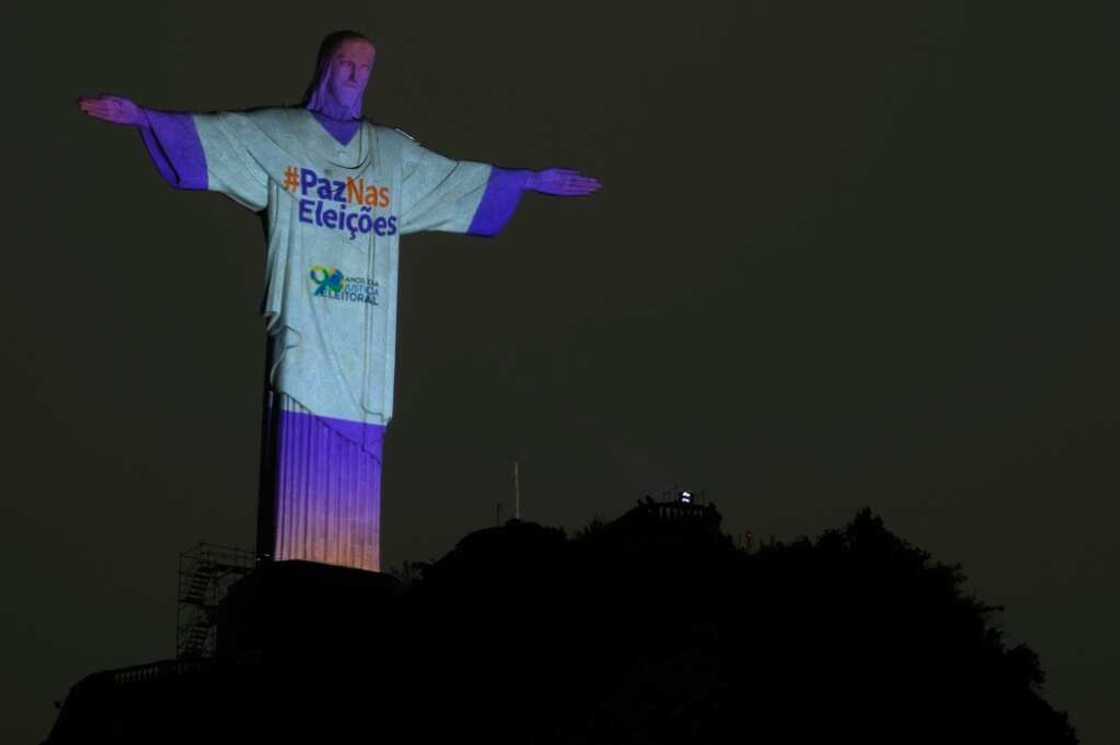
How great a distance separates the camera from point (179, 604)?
1738 inches

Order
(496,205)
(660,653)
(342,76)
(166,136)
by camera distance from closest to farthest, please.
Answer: (660,653)
(166,136)
(342,76)
(496,205)

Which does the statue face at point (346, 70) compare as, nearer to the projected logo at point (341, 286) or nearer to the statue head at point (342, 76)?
the statue head at point (342, 76)

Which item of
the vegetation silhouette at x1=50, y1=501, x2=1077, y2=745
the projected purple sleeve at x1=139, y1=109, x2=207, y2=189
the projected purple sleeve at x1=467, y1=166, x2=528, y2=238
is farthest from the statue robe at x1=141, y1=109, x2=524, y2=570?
the vegetation silhouette at x1=50, y1=501, x2=1077, y2=745

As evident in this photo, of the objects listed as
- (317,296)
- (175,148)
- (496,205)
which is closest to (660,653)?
(317,296)

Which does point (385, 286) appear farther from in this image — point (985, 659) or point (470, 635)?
point (985, 659)

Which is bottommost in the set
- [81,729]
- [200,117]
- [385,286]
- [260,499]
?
[81,729]

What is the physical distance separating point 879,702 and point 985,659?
257 centimetres

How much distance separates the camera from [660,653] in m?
36.5

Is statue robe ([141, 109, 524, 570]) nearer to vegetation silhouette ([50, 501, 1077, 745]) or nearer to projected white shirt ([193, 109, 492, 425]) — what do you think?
projected white shirt ([193, 109, 492, 425])

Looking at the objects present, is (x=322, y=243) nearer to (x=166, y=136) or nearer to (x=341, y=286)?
(x=341, y=286)

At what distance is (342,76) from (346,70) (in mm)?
139

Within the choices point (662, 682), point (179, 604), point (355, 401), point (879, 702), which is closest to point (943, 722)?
point (879, 702)

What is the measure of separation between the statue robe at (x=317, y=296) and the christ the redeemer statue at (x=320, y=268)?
1.0 inches

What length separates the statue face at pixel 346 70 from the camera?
4316 cm
